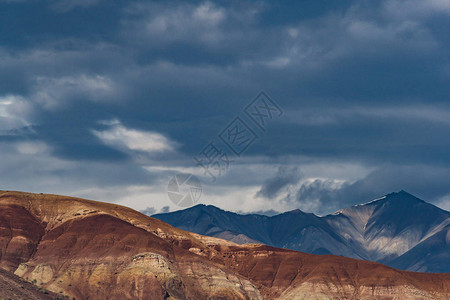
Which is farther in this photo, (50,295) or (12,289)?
(50,295)

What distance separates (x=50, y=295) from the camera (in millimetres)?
191500

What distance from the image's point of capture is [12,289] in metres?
175

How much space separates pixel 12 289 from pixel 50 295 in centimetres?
1798
